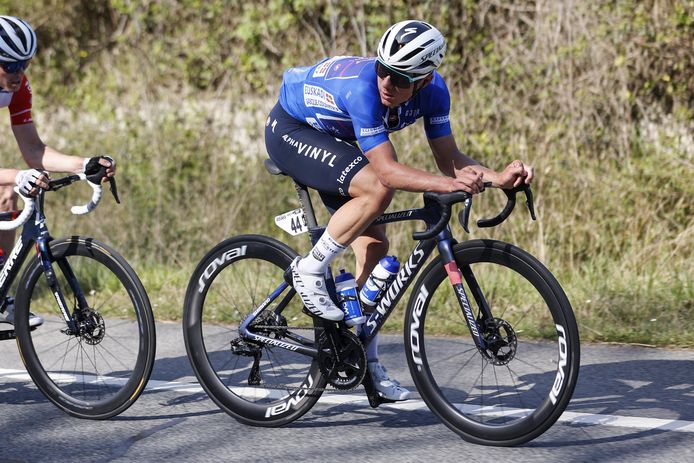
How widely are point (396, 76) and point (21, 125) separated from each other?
224 centimetres

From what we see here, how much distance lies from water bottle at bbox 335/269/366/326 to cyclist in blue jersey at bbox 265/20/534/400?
73mm

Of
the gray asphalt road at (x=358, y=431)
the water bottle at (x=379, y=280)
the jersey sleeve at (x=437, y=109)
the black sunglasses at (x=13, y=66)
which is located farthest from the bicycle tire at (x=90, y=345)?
the jersey sleeve at (x=437, y=109)

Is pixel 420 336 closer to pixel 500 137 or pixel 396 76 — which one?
pixel 396 76

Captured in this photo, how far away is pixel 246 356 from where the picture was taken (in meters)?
4.97

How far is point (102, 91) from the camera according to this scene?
493 inches

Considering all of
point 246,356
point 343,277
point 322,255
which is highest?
point 322,255

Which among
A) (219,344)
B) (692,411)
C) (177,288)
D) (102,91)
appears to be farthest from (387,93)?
(102,91)

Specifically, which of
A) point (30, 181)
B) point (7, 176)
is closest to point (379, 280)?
point (30, 181)

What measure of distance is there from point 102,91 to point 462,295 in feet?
30.0

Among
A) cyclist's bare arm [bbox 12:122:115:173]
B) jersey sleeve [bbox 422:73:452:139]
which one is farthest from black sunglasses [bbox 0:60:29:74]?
jersey sleeve [bbox 422:73:452:139]

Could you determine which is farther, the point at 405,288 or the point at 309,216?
the point at 309,216

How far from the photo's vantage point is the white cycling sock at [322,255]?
14.7ft

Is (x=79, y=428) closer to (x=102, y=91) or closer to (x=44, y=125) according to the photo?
(x=44, y=125)

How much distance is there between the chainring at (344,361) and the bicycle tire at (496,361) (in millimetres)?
241
